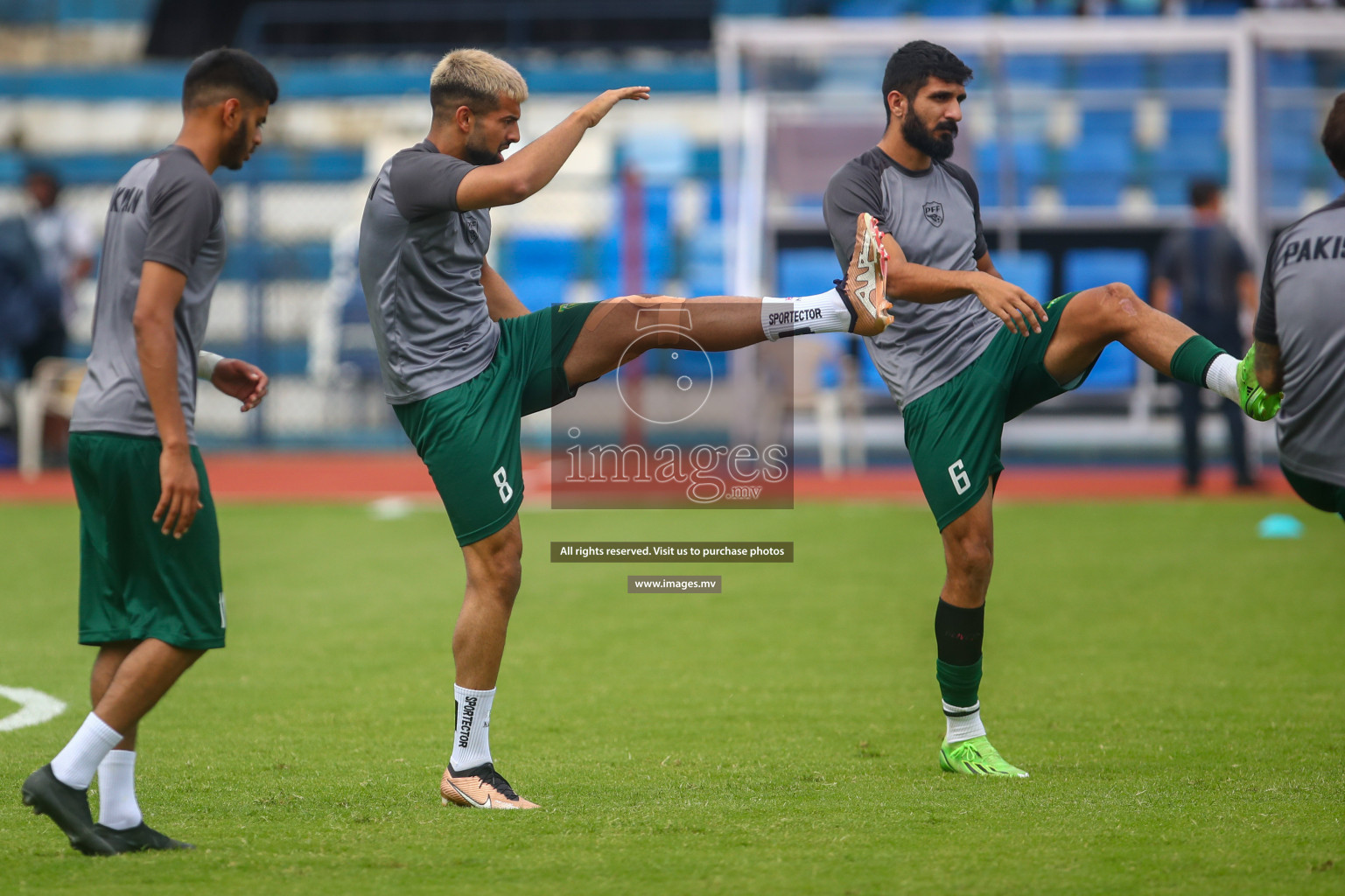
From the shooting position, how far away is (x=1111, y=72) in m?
19.0

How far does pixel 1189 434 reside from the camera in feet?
42.0

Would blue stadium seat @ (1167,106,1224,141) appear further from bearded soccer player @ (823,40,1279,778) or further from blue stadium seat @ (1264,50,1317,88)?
bearded soccer player @ (823,40,1279,778)

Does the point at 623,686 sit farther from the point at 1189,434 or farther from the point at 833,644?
the point at 1189,434

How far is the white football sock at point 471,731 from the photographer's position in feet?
14.3

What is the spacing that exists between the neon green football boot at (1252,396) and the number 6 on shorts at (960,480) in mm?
867

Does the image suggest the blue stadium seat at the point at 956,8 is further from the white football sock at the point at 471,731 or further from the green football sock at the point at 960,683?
the white football sock at the point at 471,731

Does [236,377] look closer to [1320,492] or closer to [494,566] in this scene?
[494,566]

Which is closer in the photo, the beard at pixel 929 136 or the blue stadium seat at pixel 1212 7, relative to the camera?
the beard at pixel 929 136

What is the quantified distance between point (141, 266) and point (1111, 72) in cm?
1730

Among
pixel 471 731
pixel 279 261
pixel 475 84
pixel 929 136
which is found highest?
pixel 475 84

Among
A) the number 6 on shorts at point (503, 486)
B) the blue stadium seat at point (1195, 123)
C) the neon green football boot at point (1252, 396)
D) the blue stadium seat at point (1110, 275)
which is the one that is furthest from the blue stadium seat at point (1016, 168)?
the number 6 on shorts at point (503, 486)

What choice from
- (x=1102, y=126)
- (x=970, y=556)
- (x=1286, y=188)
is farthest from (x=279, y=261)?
(x=970, y=556)

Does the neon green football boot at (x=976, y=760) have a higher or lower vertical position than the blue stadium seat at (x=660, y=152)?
lower

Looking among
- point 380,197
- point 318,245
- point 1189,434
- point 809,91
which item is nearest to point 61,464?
point 318,245
